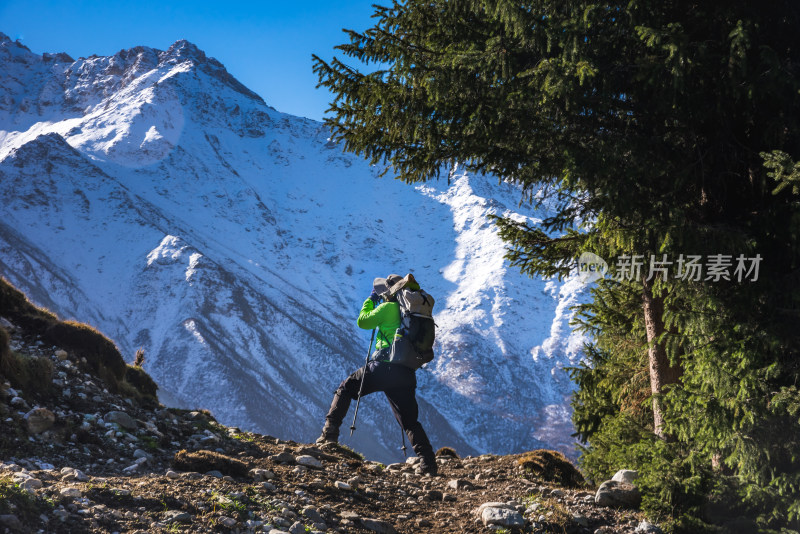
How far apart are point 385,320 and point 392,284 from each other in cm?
74

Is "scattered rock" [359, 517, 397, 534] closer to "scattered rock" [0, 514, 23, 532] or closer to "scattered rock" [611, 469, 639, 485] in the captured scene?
"scattered rock" [611, 469, 639, 485]

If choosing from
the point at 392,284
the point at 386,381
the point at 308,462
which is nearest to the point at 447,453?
the point at 386,381

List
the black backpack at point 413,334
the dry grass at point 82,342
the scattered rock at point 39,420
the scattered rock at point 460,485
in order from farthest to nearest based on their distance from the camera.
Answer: the dry grass at point 82,342 → the black backpack at point 413,334 → the scattered rock at point 460,485 → the scattered rock at point 39,420

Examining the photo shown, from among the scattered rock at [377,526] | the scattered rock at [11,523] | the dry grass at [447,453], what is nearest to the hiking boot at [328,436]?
the scattered rock at [377,526]

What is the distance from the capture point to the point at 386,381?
8.61 m

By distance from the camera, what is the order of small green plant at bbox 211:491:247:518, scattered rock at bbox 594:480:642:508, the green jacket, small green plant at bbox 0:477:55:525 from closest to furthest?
small green plant at bbox 0:477:55:525
small green plant at bbox 211:491:247:518
scattered rock at bbox 594:480:642:508
the green jacket

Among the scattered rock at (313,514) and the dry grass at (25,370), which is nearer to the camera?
the scattered rock at (313,514)

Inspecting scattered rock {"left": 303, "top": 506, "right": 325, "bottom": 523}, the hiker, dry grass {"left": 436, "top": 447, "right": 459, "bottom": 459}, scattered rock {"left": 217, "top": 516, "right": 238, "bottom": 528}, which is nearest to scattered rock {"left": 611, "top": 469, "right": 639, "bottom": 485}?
the hiker

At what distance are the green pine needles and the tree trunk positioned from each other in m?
0.02

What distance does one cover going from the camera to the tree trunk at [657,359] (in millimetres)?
7043

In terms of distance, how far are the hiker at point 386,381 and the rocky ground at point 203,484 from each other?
1.31 feet

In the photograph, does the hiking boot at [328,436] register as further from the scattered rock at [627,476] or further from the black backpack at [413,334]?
the scattered rock at [627,476]

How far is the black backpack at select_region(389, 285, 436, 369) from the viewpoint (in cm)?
858

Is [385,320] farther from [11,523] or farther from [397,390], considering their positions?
[11,523]
